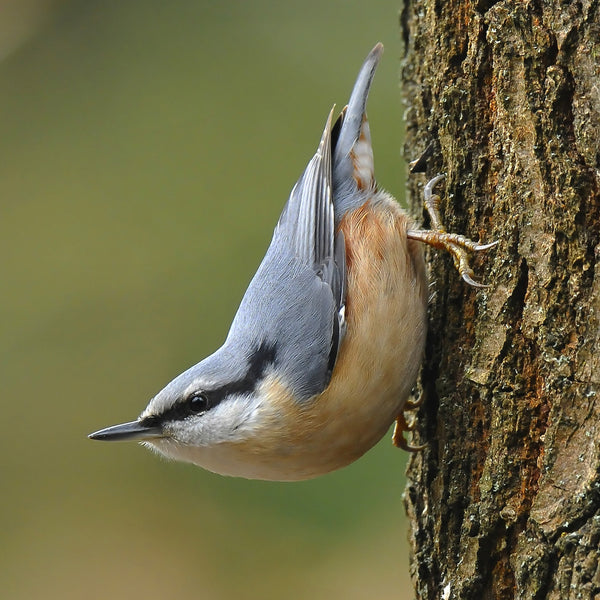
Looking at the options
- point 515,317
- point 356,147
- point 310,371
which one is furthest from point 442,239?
point 356,147

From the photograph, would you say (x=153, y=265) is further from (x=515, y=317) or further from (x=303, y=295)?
(x=515, y=317)

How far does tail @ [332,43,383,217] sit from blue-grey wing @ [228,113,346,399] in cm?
7

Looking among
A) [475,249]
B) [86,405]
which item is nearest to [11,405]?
[86,405]

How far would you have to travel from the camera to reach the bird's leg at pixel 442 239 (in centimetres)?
245

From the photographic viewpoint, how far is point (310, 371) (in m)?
2.69

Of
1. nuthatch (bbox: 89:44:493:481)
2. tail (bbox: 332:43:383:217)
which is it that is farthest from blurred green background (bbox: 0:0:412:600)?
nuthatch (bbox: 89:44:493:481)

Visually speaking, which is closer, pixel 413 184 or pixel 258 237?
pixel 413 184

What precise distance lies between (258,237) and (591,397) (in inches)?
136

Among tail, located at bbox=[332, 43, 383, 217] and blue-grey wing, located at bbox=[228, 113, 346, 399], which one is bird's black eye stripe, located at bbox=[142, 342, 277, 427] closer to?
blue-grey wing, located at bbox=[228, 113, 346, 399]

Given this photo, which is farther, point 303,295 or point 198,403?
point 303,295

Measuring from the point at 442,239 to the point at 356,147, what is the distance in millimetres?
844

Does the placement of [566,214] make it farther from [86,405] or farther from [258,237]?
[86,405]

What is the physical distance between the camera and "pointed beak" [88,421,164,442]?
2730mm

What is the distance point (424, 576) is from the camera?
257 centimetres
